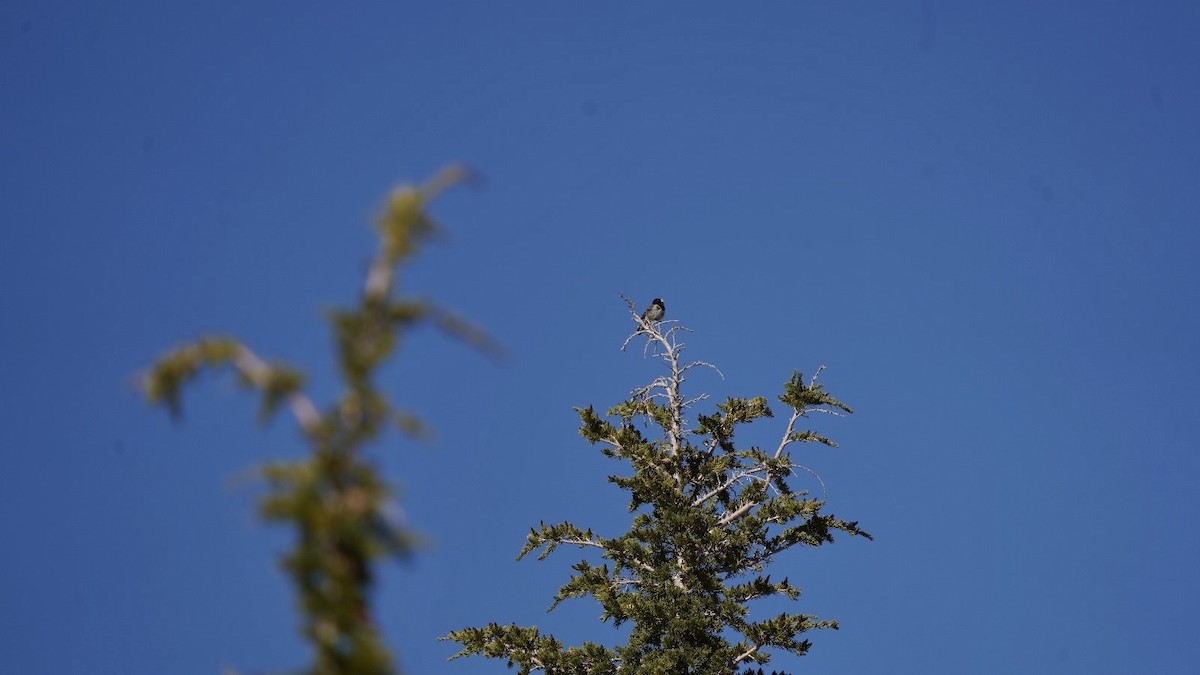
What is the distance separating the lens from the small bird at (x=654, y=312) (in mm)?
23547

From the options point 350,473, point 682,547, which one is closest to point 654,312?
point 682,547

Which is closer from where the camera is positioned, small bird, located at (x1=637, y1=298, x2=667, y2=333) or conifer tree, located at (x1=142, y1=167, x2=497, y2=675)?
conifer tree, located at (x1=142, y1=167, x2=497, y2=675)

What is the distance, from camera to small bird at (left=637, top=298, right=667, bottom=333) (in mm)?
23547

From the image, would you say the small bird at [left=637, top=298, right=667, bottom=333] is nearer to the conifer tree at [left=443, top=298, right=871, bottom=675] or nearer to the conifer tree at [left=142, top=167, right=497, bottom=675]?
the conifer tree at [left=443, top=298, right=871, bottom=675]

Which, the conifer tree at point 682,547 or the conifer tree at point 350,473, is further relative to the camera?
the conifer tree at point 682,547

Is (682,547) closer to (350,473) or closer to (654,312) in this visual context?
(654,312)

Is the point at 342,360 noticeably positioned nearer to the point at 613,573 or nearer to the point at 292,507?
the point at 292,507

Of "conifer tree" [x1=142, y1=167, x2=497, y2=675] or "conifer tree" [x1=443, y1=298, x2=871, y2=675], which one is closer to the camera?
"conifer tree" [x1=142, y1=167, x2=497, y2=675]

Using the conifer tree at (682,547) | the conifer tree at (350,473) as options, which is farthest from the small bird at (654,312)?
the conifer tree at (350,473)

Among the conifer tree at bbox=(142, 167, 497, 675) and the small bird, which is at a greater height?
the small bird

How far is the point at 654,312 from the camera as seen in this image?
80.9 feet

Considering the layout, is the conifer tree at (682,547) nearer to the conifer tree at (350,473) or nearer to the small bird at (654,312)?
the small bird at (654,312)

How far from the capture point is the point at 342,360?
5.23 metres

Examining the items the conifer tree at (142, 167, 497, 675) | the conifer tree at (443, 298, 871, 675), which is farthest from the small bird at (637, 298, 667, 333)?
the conifer tree at (142, 167, 497, 675)
